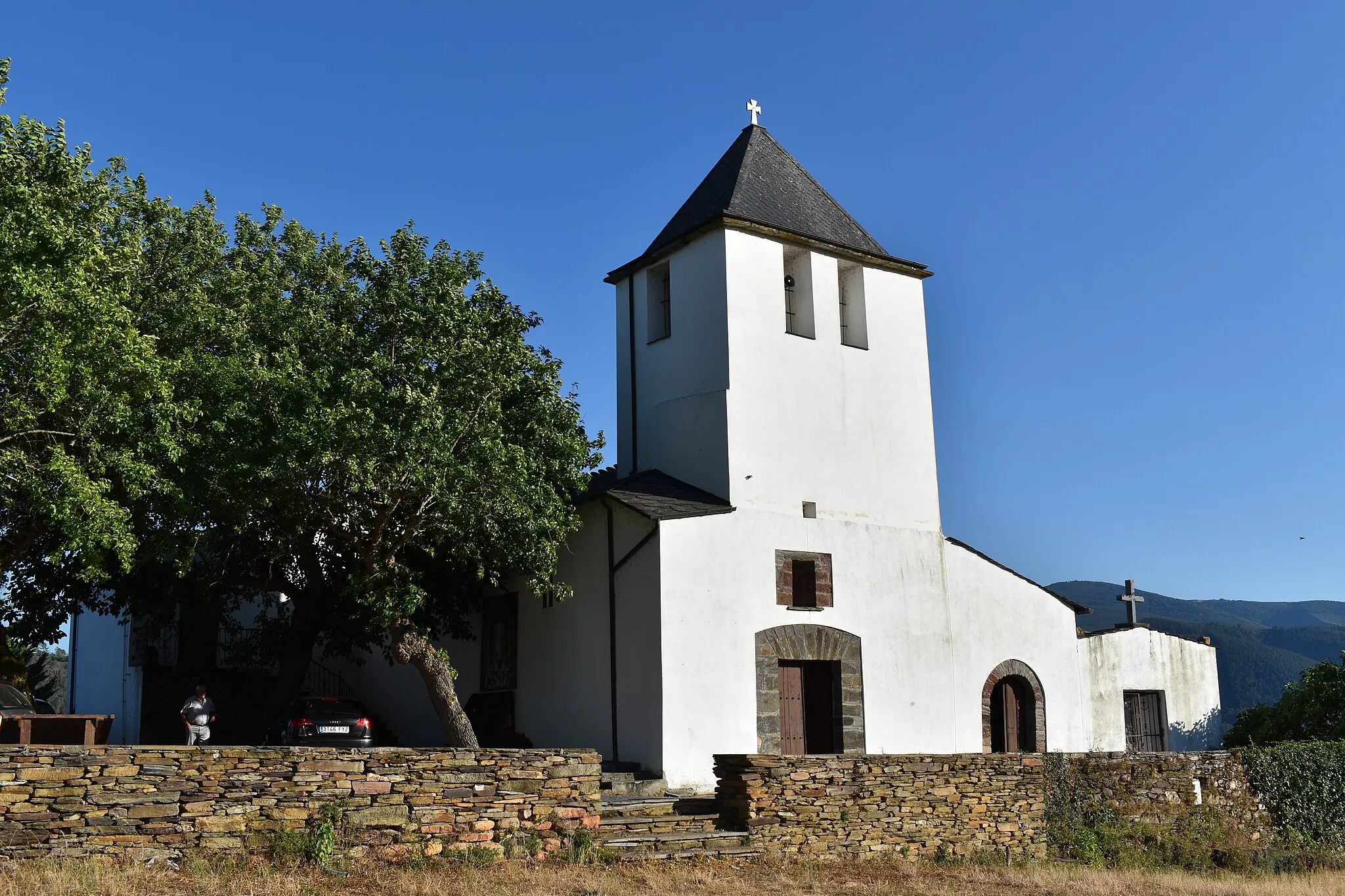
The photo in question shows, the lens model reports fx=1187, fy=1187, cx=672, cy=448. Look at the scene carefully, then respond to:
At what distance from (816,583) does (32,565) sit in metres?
12.1

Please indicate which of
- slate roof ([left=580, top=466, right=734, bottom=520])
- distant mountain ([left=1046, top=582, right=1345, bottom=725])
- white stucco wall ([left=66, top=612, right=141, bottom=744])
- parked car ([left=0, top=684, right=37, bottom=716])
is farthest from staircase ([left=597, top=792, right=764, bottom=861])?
distant mountain ([left=1046, top=582, right=1345, bottom=725])

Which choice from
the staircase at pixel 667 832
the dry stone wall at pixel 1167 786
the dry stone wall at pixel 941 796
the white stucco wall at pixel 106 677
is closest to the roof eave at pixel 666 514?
the dry stone wall at pixel 941 796

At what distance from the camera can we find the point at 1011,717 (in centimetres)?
2083

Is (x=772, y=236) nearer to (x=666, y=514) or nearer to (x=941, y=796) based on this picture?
(x=666, y=514)

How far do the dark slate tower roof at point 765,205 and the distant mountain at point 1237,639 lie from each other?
45.6m

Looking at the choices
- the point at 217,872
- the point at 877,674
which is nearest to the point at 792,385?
the point at 877,674

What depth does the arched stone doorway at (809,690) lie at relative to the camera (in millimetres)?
17719

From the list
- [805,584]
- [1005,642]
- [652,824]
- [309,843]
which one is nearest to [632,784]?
[652,824]

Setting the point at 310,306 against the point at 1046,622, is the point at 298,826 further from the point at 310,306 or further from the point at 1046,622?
the point at 1046,622

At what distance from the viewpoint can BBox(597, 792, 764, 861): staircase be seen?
43.9ft

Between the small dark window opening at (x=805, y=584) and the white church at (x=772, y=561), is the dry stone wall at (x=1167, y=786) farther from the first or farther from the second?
the small dark window opening at (x=805, y=584)

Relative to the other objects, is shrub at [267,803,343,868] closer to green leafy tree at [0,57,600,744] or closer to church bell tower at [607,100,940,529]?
green leafy tree at [0,57,600,744]

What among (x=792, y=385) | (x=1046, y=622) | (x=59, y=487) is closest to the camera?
(x=59, y=487)

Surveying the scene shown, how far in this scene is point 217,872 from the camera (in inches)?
434
